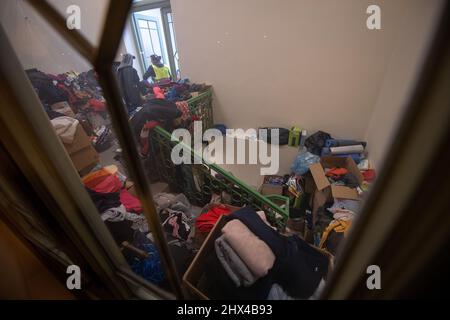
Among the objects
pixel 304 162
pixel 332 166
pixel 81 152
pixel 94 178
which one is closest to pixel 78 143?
pixel 81 152

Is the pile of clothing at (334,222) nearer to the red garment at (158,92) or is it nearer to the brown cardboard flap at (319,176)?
the brown cardboard flap at (319,176)

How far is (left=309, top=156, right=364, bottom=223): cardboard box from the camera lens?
6.18 feet

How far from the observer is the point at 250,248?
0.94 metres

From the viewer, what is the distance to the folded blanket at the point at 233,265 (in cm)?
90

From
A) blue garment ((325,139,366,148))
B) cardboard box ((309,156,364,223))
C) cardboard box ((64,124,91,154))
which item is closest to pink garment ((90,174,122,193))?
cardboard box ((64,124,91,154))

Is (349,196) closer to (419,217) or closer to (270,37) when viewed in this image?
(419,217)

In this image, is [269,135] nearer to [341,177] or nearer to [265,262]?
[341,177]

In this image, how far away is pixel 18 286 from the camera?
41.5 inches

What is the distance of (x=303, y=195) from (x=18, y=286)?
246 centimetres

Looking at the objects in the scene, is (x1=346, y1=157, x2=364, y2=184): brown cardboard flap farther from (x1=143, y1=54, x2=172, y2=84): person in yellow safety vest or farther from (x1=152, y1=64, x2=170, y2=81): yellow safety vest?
(x1=152, y1=64, x2=170, y2=81): yellow safety vest

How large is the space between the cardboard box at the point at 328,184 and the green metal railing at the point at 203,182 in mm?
374

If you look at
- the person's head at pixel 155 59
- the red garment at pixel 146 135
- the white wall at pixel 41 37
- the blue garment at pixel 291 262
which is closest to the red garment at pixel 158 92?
the person's head at pixel 155 59

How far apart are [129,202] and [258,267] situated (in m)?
1.25
